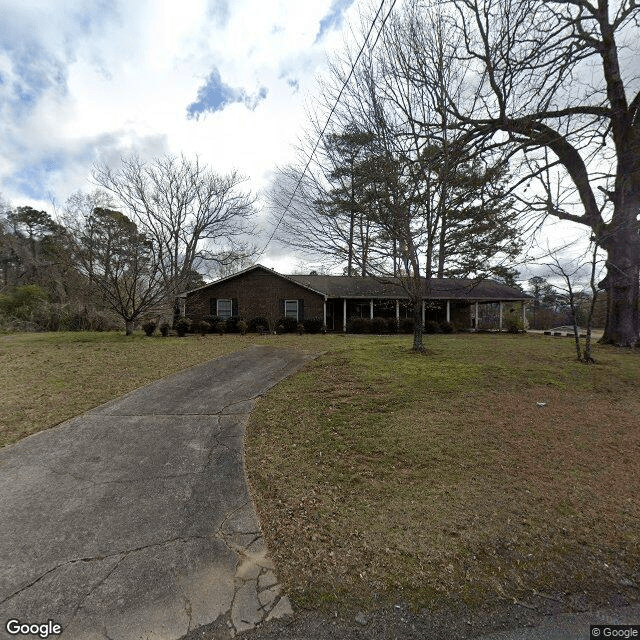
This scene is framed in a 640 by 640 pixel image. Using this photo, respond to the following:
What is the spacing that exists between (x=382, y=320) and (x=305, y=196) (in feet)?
34.8

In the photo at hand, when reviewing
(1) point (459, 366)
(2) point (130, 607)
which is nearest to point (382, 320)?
(1) point (459, 366)

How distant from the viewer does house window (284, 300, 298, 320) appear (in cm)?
2020

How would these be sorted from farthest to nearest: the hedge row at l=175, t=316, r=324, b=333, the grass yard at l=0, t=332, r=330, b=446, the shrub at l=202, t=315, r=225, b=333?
the shrub at l=202, t=315, r=225, b=333 → the hedge row at l=175, t=316, r=324, b=333 → the grass yard at l=0, t=332, r=330, b=446

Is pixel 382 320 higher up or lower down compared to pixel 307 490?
higher up

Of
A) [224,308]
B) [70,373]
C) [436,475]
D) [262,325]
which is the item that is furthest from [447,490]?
[224,308]

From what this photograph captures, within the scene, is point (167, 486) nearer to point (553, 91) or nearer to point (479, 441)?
point (479, 441)

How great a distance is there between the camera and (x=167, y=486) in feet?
11.1

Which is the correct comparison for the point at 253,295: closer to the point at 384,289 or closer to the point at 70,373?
the point at 384,289

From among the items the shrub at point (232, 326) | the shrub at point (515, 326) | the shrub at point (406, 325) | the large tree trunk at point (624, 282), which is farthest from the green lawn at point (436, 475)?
the shrub at point (515, 326)

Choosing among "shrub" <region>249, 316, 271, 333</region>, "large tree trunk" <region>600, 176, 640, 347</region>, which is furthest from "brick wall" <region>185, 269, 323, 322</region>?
"large tree trunk" <region>600, 176, 640, 347</region>

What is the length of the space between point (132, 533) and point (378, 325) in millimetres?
18148

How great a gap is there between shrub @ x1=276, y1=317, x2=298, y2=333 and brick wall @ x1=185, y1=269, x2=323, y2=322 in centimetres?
112

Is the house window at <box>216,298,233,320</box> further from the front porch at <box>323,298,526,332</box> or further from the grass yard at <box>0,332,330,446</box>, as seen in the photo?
the grass yard at <box>0,332,330,446</box>

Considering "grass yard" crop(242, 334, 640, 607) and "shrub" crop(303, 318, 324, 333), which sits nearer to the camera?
"grass yard" crop(242, 334, 640, 607)
